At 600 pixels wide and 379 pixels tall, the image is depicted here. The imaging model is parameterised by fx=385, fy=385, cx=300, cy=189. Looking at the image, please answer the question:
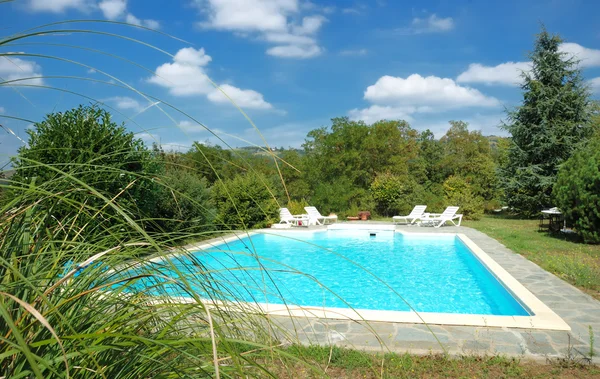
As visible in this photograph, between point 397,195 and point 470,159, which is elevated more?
point 470,159

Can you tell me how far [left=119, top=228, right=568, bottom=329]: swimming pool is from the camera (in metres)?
4.25

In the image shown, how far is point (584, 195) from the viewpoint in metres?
8.45

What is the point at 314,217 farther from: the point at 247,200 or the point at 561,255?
the point at 561,255

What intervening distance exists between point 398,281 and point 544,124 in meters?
13.3

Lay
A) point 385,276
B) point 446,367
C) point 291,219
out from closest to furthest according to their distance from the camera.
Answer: point 446,367
point 385,276
point 291,219

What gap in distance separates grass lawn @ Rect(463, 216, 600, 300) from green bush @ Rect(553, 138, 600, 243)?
44cm

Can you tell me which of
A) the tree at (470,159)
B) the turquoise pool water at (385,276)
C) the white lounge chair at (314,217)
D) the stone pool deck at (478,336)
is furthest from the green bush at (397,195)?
the stone pool deck at (478,336)

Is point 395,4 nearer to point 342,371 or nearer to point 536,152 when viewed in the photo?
point 536,152

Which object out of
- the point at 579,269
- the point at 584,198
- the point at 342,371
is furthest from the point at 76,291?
the point at 584,198

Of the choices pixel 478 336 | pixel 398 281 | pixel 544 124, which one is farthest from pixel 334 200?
pixel 478 336

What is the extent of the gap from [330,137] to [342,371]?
1940 cm

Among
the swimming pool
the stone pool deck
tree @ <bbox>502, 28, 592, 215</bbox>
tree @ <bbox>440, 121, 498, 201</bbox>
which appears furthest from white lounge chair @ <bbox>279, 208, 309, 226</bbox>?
tree @ <bbox>440, 121, 498, 201</bbox>

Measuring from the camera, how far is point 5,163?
1.25m

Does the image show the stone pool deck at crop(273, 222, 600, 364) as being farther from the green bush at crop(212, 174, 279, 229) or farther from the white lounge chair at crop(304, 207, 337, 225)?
the white lounge chair at crop(304, 207, 337, 225)
